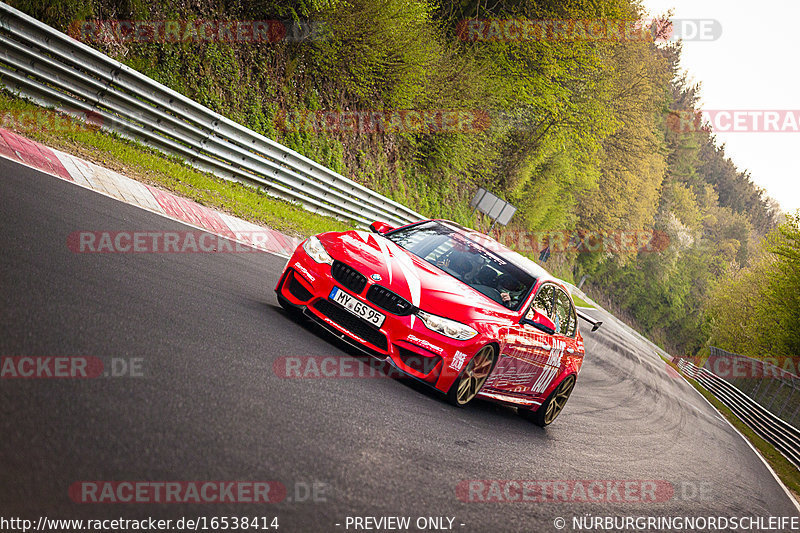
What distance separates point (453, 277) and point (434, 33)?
21.5m

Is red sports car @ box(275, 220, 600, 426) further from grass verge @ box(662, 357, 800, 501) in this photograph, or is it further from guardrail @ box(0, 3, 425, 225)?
grass verge @ box(662, 357, 800, 501)

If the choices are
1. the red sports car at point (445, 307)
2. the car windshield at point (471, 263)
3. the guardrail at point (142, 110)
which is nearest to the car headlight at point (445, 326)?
the red sports car at point (445, 307)

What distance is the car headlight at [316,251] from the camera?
6789mm

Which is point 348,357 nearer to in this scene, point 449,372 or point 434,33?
point 449,372

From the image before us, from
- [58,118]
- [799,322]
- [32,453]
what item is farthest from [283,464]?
[799,322]

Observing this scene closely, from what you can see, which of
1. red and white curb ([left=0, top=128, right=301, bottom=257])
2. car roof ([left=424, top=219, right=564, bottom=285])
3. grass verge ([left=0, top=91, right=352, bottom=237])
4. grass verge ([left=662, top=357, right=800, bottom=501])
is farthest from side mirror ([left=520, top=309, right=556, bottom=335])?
grass verge ([left=662, top=357, right=800, bottom=501])

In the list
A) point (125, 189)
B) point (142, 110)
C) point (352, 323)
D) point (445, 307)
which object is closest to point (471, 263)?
point (445, 307)

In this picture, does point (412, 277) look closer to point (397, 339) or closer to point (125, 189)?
point (397, 339)

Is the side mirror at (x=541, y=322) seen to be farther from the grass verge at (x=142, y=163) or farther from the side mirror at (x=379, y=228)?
the grass verge at (x=142, y=163)

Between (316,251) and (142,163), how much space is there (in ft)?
20.5

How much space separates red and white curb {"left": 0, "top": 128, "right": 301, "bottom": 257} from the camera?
9.02m

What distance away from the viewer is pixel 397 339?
6.32m

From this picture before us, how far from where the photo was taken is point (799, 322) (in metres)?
31.9

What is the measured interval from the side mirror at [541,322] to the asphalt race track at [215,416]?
42.6 inches
